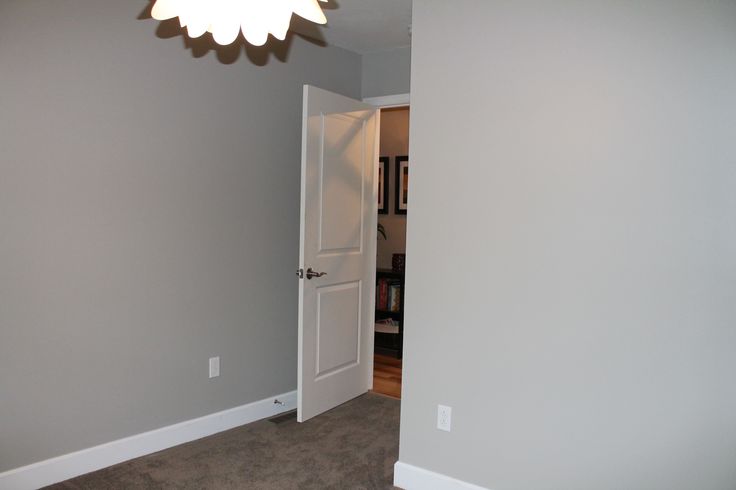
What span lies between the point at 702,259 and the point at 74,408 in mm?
2744

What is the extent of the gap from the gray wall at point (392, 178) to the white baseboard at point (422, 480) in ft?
10.6

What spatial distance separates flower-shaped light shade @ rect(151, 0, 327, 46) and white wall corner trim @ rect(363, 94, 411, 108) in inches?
108

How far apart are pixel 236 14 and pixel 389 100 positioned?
289 cm

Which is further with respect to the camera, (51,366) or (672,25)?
(51,366)

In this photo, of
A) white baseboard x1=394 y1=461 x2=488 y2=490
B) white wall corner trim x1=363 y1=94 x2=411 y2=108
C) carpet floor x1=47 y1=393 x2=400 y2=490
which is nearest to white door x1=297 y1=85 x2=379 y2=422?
white wall corner trim x1=363 y1=94 x2=411 y2=108

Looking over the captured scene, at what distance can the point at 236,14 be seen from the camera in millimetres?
1326

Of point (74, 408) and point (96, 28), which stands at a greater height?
point (96, 28)

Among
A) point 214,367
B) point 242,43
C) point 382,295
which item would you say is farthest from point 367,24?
point 382,295

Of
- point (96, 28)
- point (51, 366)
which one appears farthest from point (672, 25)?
point (51, 366)

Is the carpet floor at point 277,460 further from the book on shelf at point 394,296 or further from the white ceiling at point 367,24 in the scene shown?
the white ceiling at point 367,24

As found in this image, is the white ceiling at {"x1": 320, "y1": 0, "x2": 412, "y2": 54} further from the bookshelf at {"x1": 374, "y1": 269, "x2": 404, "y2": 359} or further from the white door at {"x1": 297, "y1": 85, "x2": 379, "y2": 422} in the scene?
the bookshelf at {"x1": 374, "y1": 269, "x2": 404, "y2": 359}

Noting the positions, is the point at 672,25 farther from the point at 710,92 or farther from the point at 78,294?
the point at 78,294

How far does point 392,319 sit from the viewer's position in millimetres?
5520

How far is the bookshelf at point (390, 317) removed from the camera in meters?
5.34
